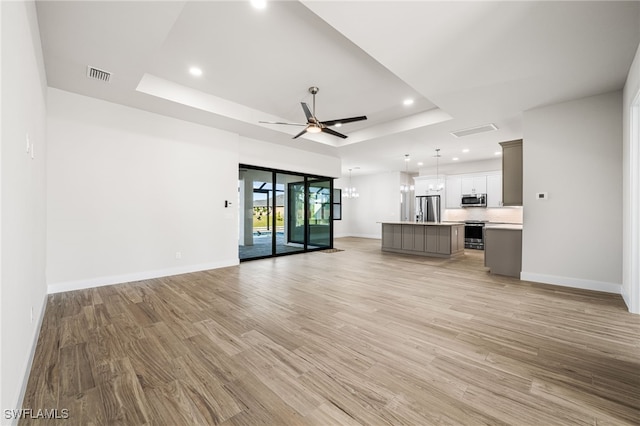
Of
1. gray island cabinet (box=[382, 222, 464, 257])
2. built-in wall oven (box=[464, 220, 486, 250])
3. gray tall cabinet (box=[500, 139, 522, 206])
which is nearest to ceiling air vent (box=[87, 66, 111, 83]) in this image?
gray tall cabinet (box=[500, 139, 522, 206])

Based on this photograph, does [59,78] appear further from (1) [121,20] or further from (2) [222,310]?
(2) [222,310]

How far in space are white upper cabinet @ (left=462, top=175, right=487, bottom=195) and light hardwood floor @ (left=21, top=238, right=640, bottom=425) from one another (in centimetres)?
561

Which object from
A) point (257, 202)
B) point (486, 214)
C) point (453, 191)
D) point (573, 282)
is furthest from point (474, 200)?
point (257, 202)

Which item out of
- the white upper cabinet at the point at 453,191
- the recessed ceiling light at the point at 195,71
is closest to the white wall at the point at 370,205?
the white upper cabinet at the point at 453,191

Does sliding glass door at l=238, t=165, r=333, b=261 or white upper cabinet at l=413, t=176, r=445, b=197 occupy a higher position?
white upper cabinet at l=413, t=176, r=445, b=197

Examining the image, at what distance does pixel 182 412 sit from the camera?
5.11 ft

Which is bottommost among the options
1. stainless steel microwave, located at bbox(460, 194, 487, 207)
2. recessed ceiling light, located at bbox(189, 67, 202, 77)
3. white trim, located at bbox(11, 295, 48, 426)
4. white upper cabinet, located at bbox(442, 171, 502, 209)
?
white trim, located at bbox(11, 295, 48, 426)

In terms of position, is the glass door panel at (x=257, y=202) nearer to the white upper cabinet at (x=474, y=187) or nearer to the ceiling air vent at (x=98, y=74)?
the ceiling air vent at (x=98, y=74)

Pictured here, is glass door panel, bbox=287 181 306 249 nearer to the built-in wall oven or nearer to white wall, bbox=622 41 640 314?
the built-in wall oven

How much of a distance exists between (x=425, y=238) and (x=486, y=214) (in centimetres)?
345

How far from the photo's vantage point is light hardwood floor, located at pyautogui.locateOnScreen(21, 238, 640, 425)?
159cm

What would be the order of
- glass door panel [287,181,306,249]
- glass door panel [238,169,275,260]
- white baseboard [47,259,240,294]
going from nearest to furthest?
white baseboard [47,259,240,294] < glass door panel [238,169,275,260] < glass door panel [287,181,306,249]

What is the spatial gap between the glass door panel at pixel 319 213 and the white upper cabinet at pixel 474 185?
16.0 feet

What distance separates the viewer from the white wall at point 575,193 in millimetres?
3924
